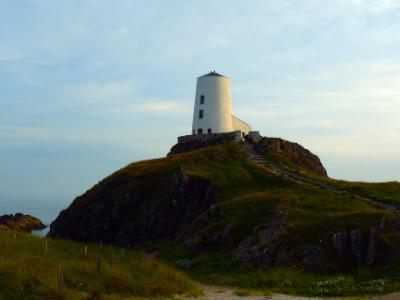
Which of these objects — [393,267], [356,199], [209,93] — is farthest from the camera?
[209,93]

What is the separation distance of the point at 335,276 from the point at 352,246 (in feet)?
11.3

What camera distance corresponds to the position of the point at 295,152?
81.3 m

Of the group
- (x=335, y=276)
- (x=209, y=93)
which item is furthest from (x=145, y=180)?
(x=335, y=276)

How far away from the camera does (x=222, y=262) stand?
4269 centimetres

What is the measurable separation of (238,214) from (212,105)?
39381 mm

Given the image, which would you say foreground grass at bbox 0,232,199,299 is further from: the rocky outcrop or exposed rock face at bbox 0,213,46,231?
exposed rock face at bbox 0,213,46,231

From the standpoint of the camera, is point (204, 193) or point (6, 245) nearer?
point (6, 245)

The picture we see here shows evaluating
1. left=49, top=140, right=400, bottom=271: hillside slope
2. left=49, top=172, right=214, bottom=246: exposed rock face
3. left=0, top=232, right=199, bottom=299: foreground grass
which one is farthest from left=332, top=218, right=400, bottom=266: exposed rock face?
left=49, top=172, right=214, bottom=246: exposed rock face

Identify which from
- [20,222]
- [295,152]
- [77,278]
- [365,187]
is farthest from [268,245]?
[20,222]

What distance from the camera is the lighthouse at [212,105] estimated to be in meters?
86.8

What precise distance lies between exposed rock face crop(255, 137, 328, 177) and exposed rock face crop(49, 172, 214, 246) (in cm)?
1866

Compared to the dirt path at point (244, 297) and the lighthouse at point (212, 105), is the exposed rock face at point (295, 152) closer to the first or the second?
the lighthouse at point (212, 105)

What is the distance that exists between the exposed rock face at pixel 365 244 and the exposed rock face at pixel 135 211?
19.0m

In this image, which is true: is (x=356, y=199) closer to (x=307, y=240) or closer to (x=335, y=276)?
(x=307, y=240)
